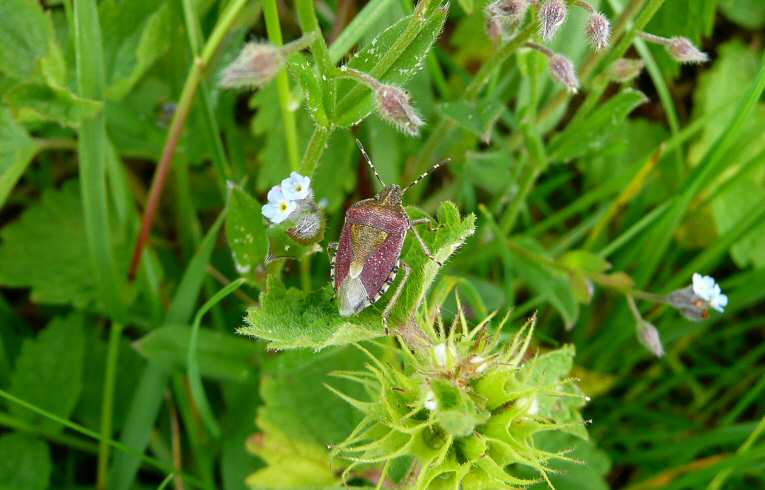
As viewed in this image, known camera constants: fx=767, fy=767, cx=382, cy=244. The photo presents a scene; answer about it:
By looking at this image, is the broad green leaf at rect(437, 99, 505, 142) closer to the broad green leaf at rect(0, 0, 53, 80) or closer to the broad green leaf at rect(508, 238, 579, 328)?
the broad green leaf at rect(508, 238, 579, 328)

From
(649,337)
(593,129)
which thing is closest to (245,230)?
(593,129)

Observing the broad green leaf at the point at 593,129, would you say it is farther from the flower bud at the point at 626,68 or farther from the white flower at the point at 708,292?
the white flower at the point at 708,292

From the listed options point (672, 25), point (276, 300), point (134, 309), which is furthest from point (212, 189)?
point (672, 25)

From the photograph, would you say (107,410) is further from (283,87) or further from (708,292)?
(708,292)

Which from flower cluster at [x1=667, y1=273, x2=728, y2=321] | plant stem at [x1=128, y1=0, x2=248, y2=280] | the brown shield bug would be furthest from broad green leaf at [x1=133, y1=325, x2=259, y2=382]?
flower cluster at [x1=667, y1=273, x2=728, y2=321]

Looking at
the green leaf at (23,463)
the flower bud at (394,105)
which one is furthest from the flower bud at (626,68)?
the green leaf at (23,463)

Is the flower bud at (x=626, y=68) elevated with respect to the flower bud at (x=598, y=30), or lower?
lower
